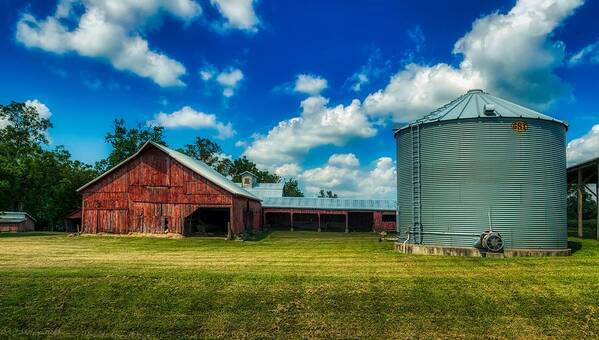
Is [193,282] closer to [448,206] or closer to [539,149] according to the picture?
[448,206]

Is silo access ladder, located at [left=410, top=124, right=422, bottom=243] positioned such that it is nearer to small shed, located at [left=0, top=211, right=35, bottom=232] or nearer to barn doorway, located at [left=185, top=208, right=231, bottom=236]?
barn doorway, located at [left=185, top=208, right=231, bottom=236]

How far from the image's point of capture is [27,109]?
205 ft

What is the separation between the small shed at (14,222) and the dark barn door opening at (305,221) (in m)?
29.0

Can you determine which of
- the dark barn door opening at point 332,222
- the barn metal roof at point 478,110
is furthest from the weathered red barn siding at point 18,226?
the barn metal roof at point 478,110

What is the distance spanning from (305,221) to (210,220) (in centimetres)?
1625

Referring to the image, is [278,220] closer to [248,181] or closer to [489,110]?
[248,181]

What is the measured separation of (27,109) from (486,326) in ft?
210

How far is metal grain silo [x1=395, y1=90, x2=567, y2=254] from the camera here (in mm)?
22391

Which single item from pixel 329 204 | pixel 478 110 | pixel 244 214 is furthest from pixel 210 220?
pixel 478 110

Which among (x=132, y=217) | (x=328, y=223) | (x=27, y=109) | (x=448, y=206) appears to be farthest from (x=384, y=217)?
(x=27, y=109)

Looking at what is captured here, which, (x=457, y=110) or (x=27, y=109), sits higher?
(x=27, y=109)

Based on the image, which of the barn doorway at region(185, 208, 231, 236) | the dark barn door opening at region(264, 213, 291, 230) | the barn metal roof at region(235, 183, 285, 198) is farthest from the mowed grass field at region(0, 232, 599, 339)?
the barn metal roof at region(235, 183, 285, 198)

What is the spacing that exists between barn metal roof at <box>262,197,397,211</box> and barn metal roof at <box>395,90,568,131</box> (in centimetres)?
2836

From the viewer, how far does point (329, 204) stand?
184ft
